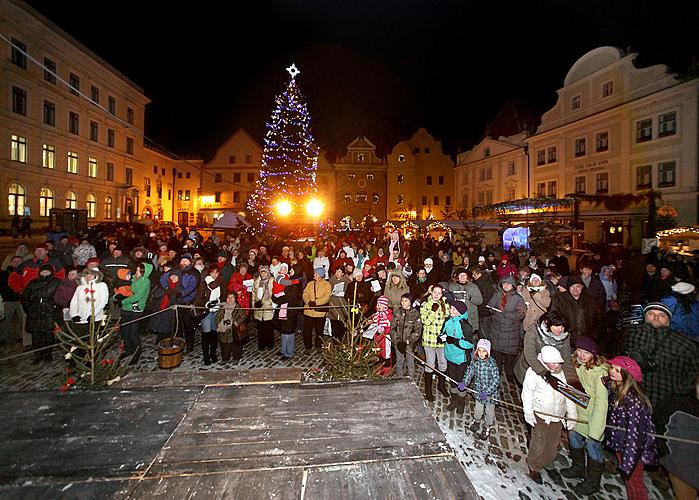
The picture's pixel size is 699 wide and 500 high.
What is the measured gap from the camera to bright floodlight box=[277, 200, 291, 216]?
84.3ft

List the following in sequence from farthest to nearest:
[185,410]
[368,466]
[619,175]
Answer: [619,175] < [185,410] < [368,466]

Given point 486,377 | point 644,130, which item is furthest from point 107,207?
point 644,130

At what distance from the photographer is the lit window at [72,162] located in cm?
3145

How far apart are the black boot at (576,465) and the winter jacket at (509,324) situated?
7.52ft

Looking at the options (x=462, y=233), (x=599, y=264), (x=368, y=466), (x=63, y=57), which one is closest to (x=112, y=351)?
(x=368, y=466)

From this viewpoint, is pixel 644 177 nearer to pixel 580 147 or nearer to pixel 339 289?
pixel 580 147

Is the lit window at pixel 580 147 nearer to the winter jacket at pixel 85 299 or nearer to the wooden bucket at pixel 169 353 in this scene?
the wooden bucket at pixel 169 353

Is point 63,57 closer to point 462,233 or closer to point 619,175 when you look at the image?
point 462,233

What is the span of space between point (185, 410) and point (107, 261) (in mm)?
7025

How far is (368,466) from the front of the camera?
2365 mm

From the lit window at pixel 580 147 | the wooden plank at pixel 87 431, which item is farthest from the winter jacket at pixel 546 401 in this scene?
the lit window at pixel 580 147

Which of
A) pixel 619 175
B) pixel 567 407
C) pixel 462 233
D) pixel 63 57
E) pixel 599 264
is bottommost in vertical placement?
pixel 567 407

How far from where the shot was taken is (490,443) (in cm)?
515

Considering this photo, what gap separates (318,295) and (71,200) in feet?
110
